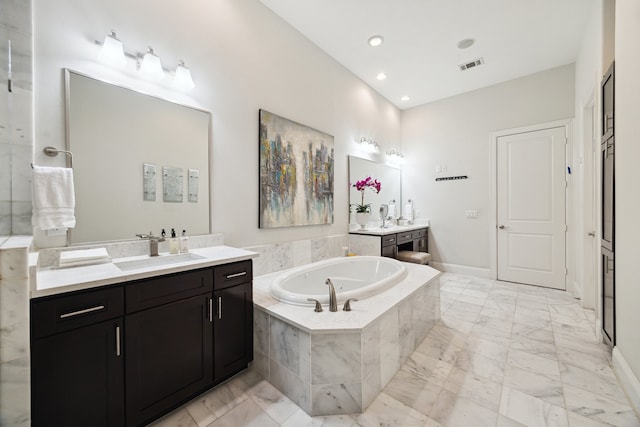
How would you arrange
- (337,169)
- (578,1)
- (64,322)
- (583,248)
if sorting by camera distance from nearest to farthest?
(64,322)
(578,1)
(583,248)
(337,169)

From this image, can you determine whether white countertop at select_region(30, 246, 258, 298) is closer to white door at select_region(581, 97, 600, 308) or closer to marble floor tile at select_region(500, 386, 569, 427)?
marble floor tile at select_region(500, 386, 569, 427)

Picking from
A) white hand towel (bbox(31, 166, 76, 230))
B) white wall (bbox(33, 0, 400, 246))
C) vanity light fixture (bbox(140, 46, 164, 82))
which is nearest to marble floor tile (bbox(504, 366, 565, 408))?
white wall (bbox(33, 0, 400, 246))

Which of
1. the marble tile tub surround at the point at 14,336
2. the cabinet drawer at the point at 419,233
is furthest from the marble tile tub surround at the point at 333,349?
the cabinet drawer at the point at 419,233

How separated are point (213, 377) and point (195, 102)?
1.98 meters

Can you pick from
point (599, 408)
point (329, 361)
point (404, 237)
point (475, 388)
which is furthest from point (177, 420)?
point (404, 237)

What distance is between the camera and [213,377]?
5.40 feet

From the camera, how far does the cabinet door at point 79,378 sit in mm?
1072

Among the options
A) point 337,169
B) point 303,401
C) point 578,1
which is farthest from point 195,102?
point 578,1

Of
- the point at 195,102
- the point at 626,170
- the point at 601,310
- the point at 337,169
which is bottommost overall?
the point at 601,310

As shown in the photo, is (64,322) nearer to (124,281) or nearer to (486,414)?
(124,281)

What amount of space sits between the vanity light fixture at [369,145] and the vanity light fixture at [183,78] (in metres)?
2.51

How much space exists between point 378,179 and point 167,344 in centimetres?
362

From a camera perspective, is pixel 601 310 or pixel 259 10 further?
pixel 259 10

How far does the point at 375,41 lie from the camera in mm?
3064
